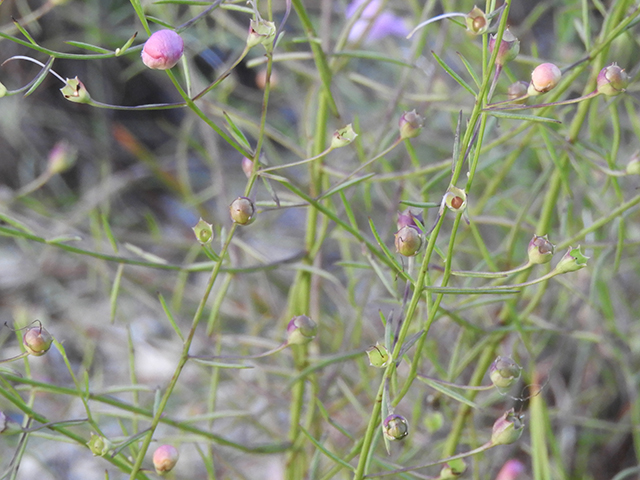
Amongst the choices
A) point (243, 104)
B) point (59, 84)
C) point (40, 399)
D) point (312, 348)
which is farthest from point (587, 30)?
point (59, 84)

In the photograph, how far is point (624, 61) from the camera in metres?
0.74

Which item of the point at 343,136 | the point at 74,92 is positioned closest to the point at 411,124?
the point at 343,136

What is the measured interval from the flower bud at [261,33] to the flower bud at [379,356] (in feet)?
0.42

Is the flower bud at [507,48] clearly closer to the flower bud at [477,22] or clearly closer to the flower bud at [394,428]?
the flower bud at [477,22]

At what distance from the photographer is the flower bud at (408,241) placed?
24 cm

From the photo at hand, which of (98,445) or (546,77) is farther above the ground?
(546,77)

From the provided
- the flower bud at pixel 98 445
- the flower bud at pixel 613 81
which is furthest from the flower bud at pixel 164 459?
the flower bud at pixel 613 81

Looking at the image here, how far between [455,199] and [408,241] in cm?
3

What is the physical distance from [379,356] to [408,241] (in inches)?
1.9

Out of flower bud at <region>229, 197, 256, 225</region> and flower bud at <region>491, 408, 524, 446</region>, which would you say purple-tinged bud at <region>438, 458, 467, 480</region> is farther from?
flower bud at <region>229, 197, 256, 225</region>

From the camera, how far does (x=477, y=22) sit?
23cm

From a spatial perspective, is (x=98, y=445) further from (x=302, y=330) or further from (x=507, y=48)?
(x=507, y=48)

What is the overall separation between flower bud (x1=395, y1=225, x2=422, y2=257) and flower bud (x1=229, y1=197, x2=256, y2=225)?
0.06 meters

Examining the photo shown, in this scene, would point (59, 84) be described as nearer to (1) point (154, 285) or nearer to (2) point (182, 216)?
(2) point (182, 216)
